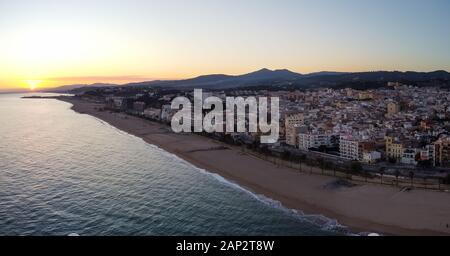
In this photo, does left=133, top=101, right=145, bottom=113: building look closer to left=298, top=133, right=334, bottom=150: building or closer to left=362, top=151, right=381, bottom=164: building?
left=298, top=133, right=334, bottom=150: building

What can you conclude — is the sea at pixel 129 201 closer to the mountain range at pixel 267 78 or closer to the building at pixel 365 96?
the building at pixel 365 96

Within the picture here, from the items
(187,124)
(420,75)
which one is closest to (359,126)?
(187,124)

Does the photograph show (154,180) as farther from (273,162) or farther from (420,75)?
(420,75)

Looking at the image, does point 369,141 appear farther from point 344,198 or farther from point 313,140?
point 344,198

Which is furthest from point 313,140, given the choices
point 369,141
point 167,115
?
point 167,115

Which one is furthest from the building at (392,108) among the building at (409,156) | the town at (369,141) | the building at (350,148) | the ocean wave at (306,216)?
the ocean wave at (306,216)

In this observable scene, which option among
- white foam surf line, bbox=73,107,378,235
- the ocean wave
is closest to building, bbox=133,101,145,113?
white foam surf line, bbox=73,107,378,235
